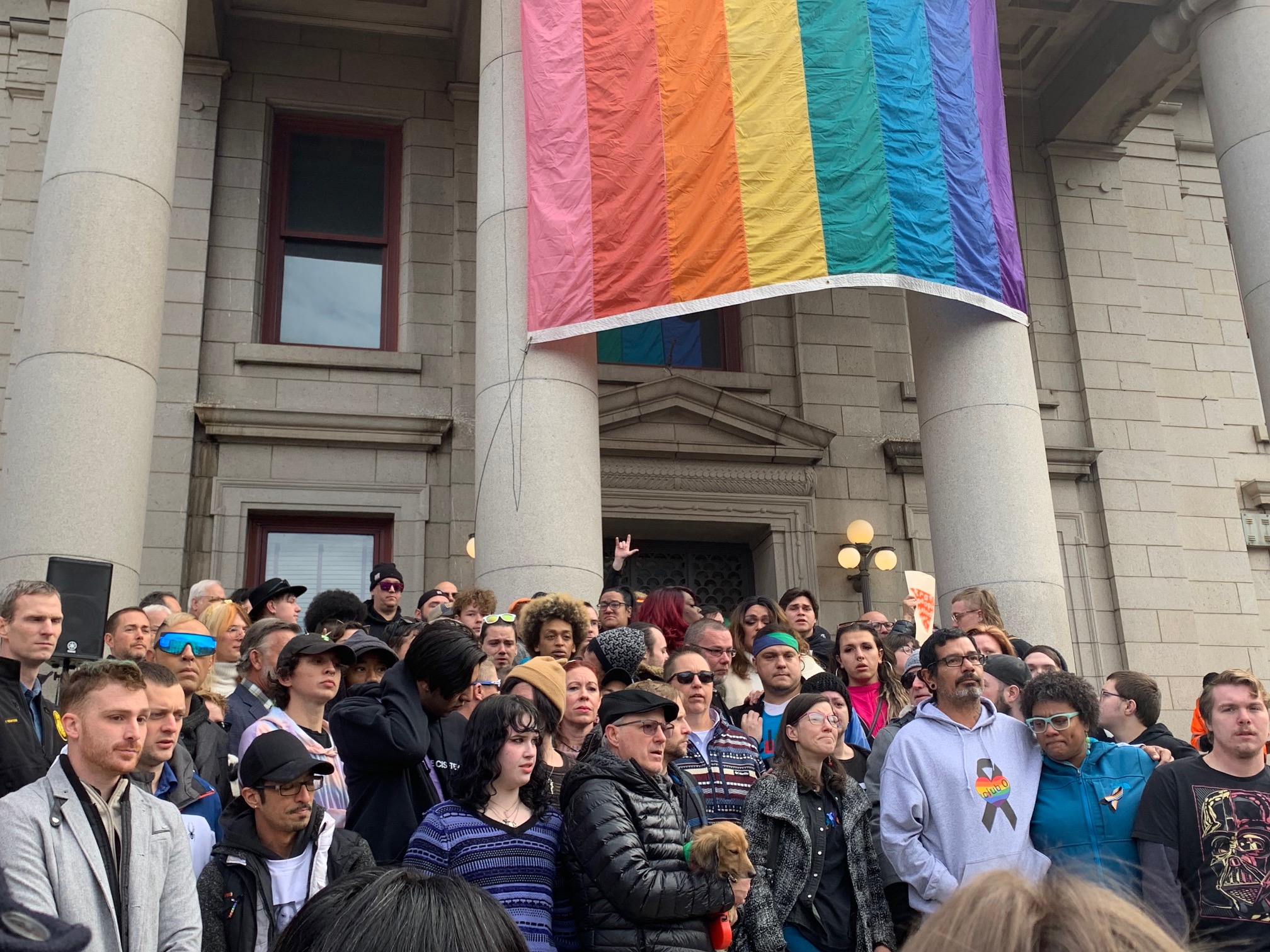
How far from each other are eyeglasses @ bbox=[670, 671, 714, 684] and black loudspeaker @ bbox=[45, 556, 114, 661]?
11.5 feet

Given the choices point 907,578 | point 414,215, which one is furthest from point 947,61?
point 414,215

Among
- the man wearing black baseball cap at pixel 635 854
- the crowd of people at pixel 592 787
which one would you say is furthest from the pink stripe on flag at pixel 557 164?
the man wearing black baseball cap at pixel 635 854

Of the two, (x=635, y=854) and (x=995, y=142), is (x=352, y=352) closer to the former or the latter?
(x=995, y=142)

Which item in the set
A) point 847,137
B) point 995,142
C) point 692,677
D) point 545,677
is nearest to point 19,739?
point 545,677

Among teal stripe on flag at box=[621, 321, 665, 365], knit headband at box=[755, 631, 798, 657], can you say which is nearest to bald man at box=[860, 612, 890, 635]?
knit headband at box=[755, 631, 798, 657]

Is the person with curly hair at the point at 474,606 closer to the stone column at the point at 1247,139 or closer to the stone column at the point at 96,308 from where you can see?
the stone column at the point at 96,308

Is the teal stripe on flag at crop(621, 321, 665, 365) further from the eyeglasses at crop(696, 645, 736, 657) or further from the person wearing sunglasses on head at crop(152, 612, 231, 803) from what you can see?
the person wearing sunglasses on head at crop(152, 612, 231, 803)

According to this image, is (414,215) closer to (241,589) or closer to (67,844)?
(241,589)

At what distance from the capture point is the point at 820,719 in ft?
21.1

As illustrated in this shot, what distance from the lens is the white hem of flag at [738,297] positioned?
11.4 metres

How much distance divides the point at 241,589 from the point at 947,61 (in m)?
8.21

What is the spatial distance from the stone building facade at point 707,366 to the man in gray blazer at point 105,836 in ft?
22.4

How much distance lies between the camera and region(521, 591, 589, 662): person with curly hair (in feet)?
27.7

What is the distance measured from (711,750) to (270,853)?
8.27 ft
